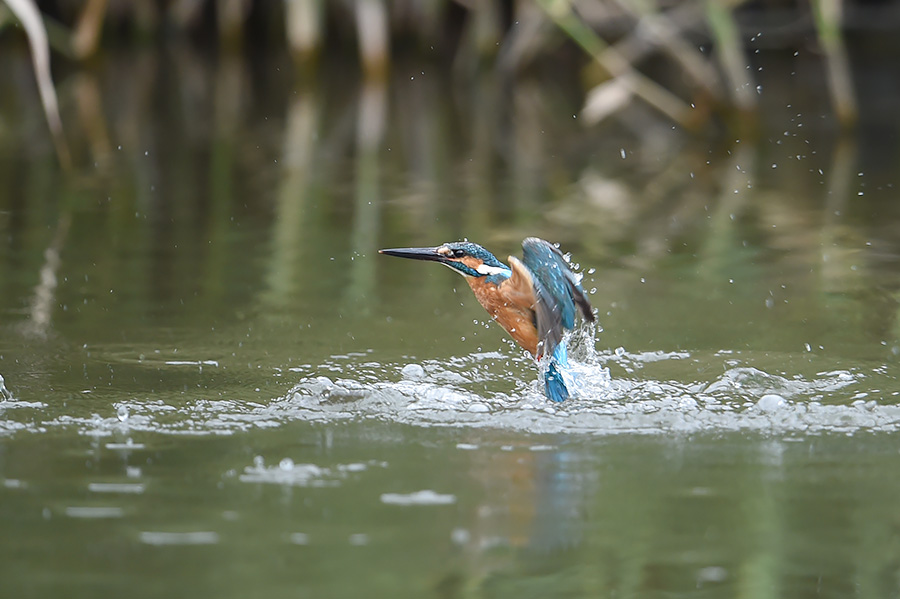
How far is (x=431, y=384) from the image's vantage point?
12.3 feet

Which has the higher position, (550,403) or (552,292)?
(552,292)

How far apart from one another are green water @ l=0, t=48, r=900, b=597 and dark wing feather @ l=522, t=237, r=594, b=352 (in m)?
0.20

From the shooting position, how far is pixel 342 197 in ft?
22.3

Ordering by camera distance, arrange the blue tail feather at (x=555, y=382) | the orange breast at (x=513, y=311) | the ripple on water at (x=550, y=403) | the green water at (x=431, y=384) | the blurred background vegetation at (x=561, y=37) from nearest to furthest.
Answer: the green water at (x=431, y=384)
the ripple on water at (x=550, y=403)
the blue tail feather at (x=555, y=382)
the orange breast at (x=513, y=311)
the blurred background vegetation at (x=561, y=37)

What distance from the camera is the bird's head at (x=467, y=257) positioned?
3.88 metres

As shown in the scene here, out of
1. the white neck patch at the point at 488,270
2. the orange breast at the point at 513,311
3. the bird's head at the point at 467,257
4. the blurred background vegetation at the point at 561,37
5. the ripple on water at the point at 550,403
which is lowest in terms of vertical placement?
the ripple on water at the point at 550,403

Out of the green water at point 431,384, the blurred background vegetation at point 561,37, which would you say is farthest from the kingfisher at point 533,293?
the blurred background vegetation at point 561,37

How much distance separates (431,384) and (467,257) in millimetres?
405

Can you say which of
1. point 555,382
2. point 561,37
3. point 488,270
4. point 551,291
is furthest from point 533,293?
point 561,37

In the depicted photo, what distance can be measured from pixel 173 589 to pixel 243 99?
880cm

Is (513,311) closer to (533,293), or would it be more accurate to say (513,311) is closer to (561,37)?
(533,293)

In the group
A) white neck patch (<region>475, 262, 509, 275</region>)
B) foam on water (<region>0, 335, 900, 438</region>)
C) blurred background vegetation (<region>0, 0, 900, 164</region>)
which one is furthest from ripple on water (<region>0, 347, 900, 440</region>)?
blurred background vegetation (<region>0, 0, 900, 164</region>)

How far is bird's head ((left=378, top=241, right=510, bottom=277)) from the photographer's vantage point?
3881 mm

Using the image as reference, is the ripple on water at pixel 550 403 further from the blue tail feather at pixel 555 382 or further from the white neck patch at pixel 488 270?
the white neck patch at pixel 488 270
